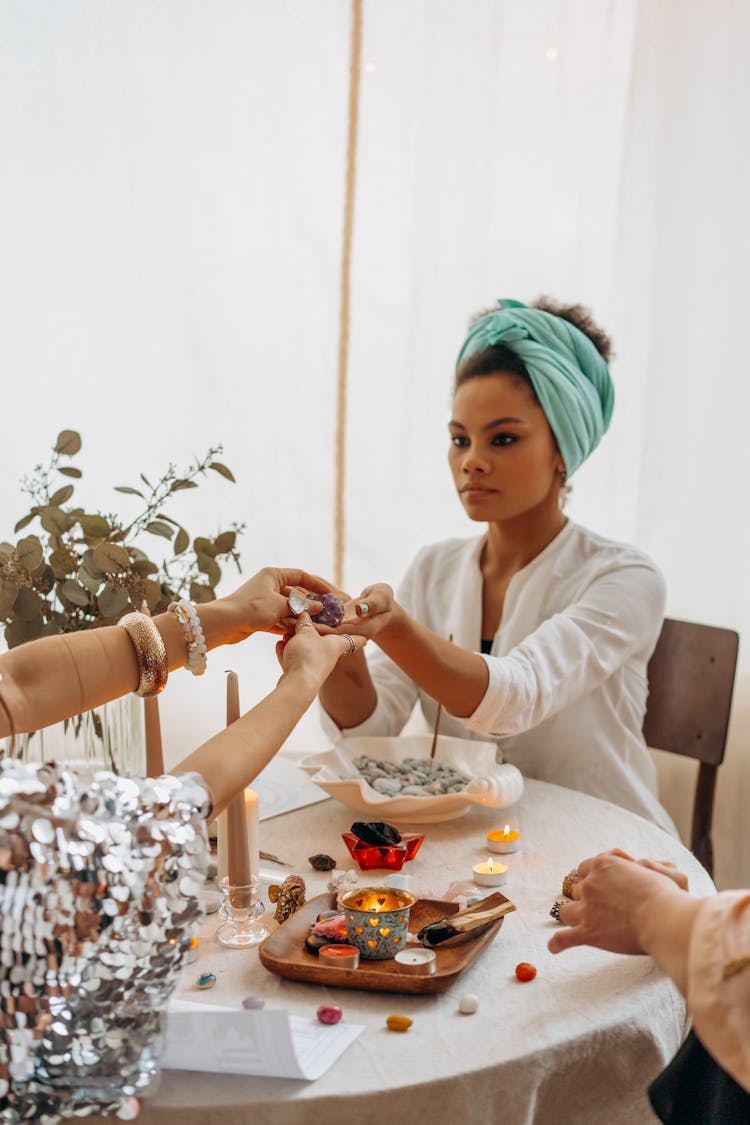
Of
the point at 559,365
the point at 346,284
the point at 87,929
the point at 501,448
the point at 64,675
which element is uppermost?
the point at 346,284

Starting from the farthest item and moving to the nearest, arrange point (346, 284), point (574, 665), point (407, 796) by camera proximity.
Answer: point (346, 284), point (574, 665), point (407, 796)

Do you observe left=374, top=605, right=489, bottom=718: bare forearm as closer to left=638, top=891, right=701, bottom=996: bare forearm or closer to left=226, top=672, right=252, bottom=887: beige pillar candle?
left=226, top=672, right=252, bottom=887: beige pillar candle

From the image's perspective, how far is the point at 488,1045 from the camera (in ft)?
3.28

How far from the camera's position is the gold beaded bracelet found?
1.27 m

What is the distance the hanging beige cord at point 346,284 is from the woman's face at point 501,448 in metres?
0.56

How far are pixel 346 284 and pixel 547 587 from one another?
0.93 metres

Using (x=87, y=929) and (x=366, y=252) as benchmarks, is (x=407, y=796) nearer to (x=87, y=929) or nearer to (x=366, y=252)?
(x=87, y=929)

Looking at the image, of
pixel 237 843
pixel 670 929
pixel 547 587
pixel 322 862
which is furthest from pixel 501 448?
pixel 670 929

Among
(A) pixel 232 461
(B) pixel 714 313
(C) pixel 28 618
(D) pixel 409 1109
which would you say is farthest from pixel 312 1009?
(B) pixel 714 313

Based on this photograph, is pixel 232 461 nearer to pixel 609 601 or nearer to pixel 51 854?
pixel 609 601

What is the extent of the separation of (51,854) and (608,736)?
139 centimetres

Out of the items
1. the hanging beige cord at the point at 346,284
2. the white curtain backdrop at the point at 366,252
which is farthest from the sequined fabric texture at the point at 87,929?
the hanging beige cord at the point at 346,284

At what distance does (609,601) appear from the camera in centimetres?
200

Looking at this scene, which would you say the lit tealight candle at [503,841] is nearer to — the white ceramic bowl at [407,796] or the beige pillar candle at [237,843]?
the white ceramic bowl at [407,796]
